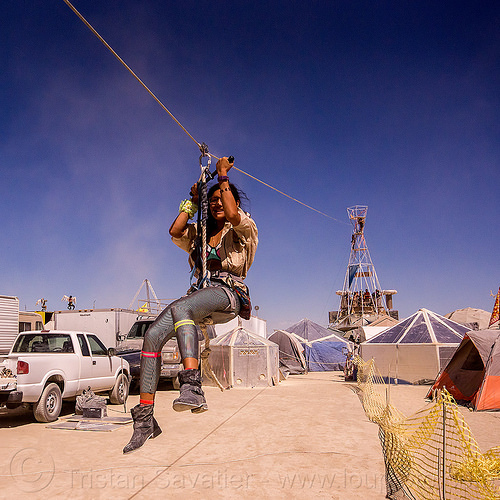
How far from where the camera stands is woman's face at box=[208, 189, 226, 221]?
3.88 meters

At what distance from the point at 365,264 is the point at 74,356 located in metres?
44.9

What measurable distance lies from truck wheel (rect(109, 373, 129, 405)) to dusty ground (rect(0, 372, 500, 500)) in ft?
4.46

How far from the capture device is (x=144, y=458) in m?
6.72

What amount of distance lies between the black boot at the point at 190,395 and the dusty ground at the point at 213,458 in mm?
2863

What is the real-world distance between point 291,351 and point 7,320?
1887cm

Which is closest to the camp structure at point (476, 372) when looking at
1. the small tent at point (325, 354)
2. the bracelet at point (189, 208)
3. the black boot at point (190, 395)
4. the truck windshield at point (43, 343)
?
the truck windshield at point (43, 343)

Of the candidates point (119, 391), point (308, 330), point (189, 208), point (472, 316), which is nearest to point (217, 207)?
point (189, 208)

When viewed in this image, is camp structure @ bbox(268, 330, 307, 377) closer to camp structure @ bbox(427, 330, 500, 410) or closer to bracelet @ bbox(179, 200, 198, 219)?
camp structure @ bbox(427, 330, 500, 410)

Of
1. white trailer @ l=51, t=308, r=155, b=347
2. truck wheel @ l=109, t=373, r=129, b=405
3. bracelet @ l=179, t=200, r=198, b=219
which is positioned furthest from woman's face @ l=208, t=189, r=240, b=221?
white trailer @ l=51, t=308, r=155, b=347

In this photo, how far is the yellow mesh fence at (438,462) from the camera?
14.4 feet

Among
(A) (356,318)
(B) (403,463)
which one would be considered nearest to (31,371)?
(B) (403,463)

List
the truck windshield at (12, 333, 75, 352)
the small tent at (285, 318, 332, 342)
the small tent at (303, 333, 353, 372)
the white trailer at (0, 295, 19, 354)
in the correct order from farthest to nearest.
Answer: the small tent at (285, 318, 332, 342) < the small tent at (303, 333, 353, 372) < the white trailer at (0, 295, 19, 354) < the truck windshield at (12, 333, 75, 352)

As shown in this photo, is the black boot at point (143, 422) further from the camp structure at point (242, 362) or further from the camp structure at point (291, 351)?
the camp structure at point (291, 351)

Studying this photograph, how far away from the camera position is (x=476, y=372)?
13.7m
